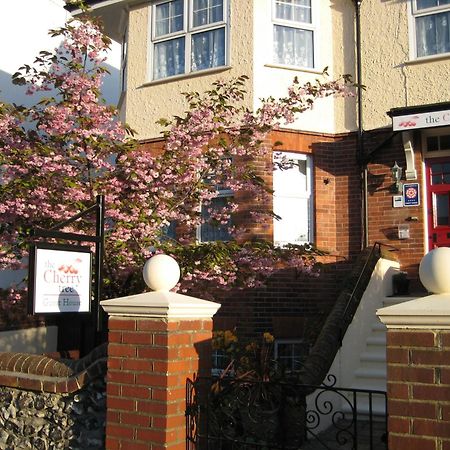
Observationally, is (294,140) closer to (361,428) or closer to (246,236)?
(246,236)

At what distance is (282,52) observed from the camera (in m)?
10.1

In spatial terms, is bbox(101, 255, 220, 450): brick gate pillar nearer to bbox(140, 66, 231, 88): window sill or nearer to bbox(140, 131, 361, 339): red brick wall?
bbox(140, 131, 361, 339): red brick wall

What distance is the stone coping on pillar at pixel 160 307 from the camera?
385cm

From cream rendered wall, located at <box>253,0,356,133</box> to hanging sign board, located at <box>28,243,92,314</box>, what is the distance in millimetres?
5053

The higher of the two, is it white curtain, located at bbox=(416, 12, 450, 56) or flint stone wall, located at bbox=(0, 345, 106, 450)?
white curtain, located at bbox=(416, 12, 450, 56)

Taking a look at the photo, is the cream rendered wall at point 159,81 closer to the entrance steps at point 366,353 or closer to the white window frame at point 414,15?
the white window frame at point 414,15

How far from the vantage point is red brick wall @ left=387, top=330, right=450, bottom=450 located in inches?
117

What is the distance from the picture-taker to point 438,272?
3115 millimetres

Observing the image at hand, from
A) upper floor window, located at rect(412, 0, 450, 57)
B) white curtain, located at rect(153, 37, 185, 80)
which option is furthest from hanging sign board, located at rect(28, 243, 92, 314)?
upper floor window, located at rect(412, 0, 450, 57)

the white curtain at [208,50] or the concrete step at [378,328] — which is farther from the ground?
the white curtain at [208,50]

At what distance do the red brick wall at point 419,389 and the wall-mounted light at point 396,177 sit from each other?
21.4ft

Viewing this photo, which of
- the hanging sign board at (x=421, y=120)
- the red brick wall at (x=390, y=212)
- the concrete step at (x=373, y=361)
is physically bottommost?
the concrete step at (x=373, y=361)

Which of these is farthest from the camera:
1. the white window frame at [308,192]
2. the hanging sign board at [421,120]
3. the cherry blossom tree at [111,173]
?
the white window frame at [308,192]

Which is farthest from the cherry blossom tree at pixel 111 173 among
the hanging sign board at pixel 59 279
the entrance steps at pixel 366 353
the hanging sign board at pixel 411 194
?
the hanging sign board at pixel 411 194
